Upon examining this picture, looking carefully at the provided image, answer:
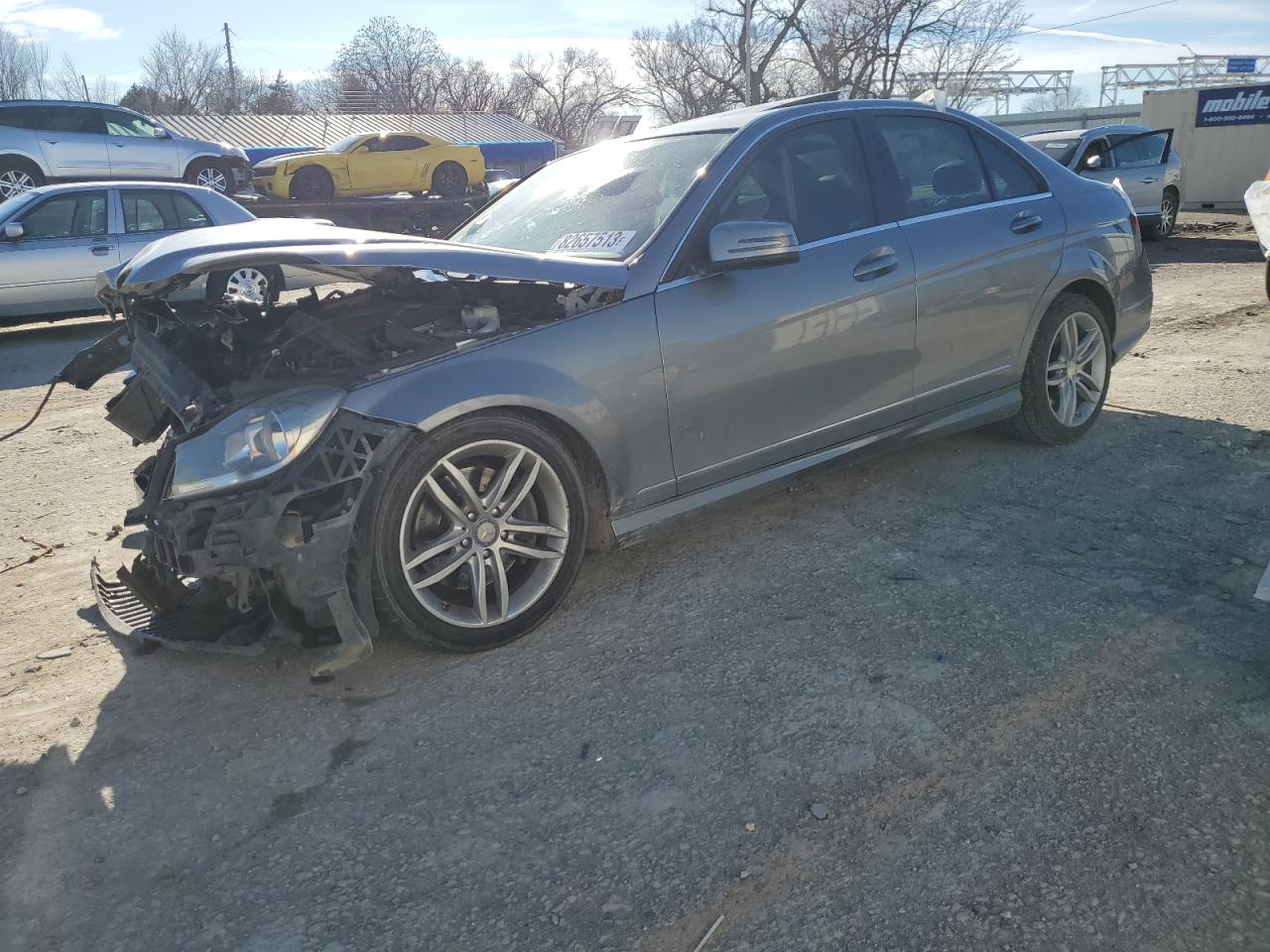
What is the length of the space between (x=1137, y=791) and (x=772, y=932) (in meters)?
1.06

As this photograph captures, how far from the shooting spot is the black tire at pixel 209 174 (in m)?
18.0

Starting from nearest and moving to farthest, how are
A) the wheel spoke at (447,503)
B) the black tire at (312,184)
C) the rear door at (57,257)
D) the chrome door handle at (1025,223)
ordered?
the wheel spoke at (447,503), the chrome door handle at (1025,223), the rear door at (57,257), the black tire at (312,184)

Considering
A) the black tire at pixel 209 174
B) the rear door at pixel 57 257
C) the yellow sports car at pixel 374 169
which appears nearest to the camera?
the rear door at pixel 57 257

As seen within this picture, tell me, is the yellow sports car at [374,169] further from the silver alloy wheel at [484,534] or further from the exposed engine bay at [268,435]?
the silver alloy wheel at [484,534]

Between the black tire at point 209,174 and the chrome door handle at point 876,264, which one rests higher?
the black tire at point 209,174

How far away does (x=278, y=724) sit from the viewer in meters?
3.03

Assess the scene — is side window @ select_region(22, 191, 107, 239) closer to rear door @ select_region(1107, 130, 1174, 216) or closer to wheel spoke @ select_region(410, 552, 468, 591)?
wheel spoke @ select_region(410, 552, 468, 591)

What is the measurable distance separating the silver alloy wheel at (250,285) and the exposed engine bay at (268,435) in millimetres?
71

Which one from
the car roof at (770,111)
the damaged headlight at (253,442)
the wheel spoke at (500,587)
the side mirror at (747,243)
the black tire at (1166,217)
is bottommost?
the black tire at (1166,217)

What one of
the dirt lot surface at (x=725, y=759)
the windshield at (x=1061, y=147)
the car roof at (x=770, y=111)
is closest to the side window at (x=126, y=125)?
the windshield at (x=1061, y=147)

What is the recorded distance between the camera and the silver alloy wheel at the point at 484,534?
127 inches

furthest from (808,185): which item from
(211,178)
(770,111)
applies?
(211,178)

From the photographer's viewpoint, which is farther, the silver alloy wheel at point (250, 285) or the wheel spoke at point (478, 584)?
the silver alloy wheel at point (250, 285)

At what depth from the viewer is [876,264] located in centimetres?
414
